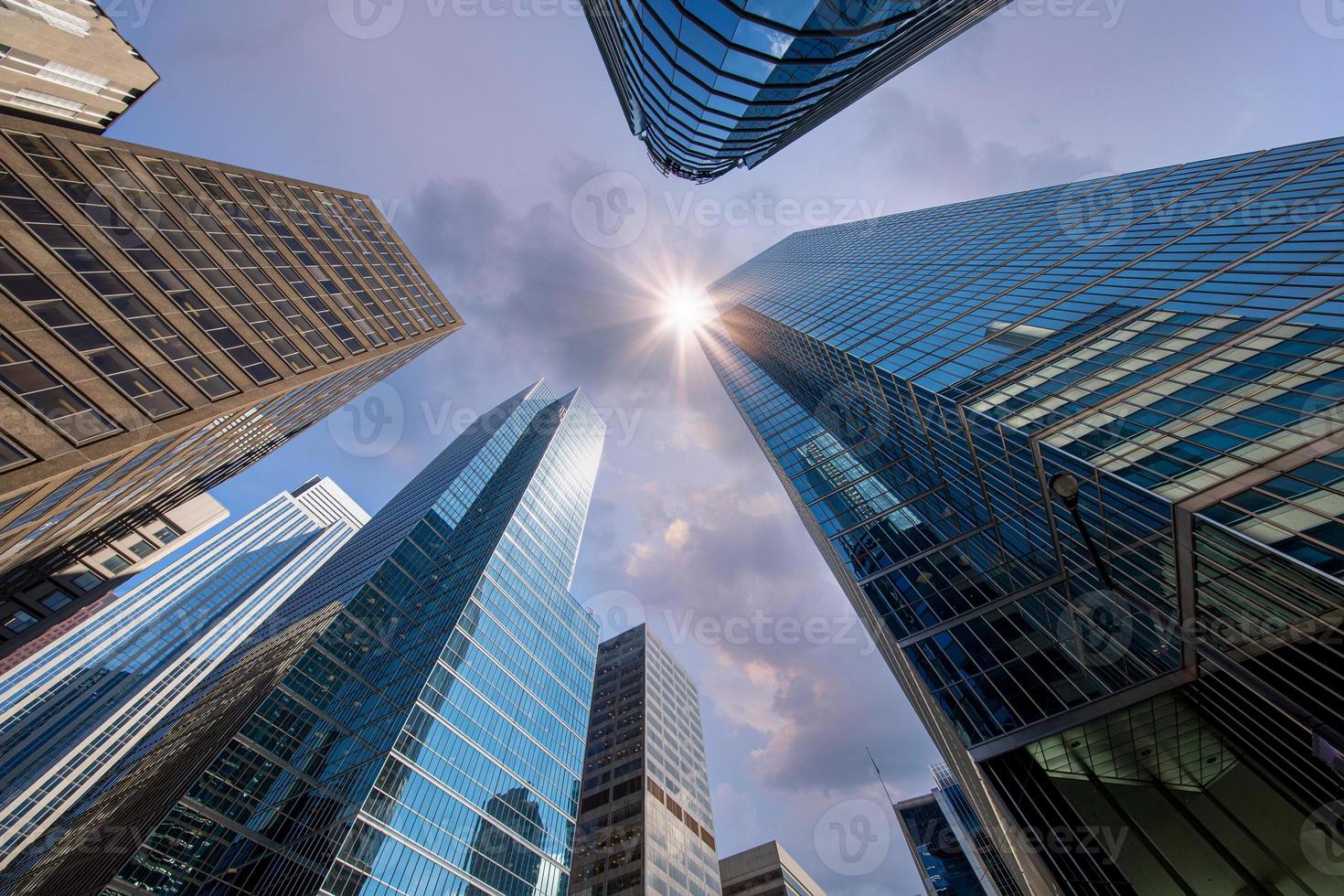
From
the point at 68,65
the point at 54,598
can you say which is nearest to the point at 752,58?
the point at 68,65

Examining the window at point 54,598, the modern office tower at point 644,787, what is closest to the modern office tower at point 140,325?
the window at point 54,598

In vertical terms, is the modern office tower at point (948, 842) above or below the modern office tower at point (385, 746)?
below

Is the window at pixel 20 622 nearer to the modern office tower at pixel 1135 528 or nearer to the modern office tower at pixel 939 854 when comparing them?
the modern office tower at pixel 1135 528

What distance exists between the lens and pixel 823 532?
41.6 meters

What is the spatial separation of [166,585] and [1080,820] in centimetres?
18351

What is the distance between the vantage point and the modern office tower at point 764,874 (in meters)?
74.2

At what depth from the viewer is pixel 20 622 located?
37.6m

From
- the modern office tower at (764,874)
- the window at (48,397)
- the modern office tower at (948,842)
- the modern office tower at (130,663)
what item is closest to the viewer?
the window at (48,397)

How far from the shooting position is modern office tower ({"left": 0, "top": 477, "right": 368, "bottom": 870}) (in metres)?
91.9

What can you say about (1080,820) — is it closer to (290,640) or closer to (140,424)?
(140,424)

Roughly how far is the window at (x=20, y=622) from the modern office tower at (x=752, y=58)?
58.4 m

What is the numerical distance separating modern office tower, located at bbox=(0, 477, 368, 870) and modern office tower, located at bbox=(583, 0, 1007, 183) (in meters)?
143

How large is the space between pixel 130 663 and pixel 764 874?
5717 inches

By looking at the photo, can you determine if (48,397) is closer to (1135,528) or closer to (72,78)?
(72,78)
